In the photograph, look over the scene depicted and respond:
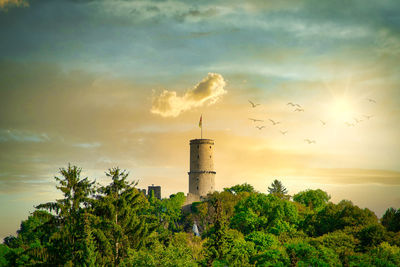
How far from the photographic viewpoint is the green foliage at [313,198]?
11819 centimetres

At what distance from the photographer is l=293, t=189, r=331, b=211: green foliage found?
11819 cm

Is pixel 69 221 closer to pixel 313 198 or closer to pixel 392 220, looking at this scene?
pixel 392 220

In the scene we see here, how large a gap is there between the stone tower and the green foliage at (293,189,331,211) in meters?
25.5

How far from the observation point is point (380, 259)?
5503 cm

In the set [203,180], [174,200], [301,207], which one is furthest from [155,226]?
[203,180]

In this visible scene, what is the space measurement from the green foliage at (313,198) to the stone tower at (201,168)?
1004 inches

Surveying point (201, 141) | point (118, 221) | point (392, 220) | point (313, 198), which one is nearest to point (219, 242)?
point (118, 221)

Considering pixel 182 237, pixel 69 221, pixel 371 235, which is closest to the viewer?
pixel 69 221

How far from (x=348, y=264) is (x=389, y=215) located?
29935mm

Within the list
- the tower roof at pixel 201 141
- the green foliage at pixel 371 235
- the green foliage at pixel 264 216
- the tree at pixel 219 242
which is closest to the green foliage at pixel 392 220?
the green foliage at pixel 371 235

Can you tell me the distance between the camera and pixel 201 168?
5349 inches

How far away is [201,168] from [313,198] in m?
33.0

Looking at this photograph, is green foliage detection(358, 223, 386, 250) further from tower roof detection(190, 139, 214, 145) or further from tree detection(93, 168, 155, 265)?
tower roof detection(190, 139, 214, 145)

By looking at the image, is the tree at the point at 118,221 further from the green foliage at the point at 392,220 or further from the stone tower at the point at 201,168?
the stone tower at the point at 201,168
